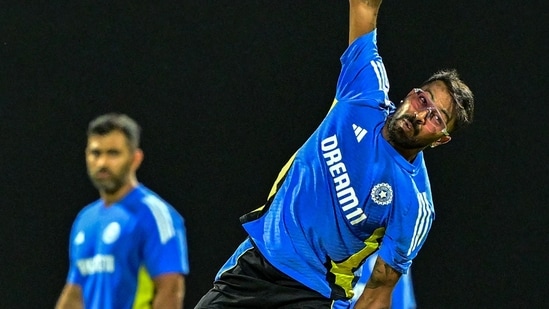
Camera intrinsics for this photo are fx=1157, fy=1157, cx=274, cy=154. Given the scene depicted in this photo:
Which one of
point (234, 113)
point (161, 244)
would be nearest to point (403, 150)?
point (161, 244)

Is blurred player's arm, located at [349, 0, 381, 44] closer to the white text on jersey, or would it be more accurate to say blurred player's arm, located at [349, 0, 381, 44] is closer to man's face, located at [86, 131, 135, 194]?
man's face, located at [86, 131, 135, 194]

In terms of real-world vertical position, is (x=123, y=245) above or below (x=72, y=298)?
above

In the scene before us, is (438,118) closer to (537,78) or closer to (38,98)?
(537,78)

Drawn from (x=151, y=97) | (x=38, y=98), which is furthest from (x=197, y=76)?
(x=38, y=98)

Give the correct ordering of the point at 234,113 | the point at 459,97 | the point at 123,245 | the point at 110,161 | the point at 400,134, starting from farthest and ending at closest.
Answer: the point at 234,113, the point at 459,97, the point at 400,134, the point at 110,161, the point at 123,245

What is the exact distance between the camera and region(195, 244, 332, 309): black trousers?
12.4 feet

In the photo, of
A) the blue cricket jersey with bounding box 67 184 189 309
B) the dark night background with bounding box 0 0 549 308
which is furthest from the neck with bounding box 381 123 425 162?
the dark night background with bounding box 0 0 549 308

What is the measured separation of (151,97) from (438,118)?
1881mm

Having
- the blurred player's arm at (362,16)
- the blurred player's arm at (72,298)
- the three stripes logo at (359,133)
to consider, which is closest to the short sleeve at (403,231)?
the three stripes logo at (359,133)

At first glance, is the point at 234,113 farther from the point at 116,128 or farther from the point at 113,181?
the point at 113,181

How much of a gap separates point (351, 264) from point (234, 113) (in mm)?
1631

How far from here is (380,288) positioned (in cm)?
386

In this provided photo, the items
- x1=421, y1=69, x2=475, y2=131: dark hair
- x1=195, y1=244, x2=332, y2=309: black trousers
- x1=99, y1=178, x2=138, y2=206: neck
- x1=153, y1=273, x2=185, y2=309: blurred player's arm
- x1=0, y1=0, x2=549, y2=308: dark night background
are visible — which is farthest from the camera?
x1=0, y1=0, x2=549, y2=308: dark night background

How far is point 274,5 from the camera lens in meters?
5.34
